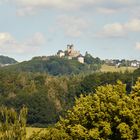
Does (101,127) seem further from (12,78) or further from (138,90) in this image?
(12,78)

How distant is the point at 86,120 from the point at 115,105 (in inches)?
109

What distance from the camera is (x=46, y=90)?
178 m

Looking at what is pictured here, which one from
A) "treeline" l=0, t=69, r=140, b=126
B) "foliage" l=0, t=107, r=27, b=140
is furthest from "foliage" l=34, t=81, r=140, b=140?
"treeline" l=0, t=69, r=140, b=126

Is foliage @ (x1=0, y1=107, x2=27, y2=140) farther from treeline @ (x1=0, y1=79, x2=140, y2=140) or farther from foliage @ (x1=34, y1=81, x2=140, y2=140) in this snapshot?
foliage @ (x1=34, y1=81, x2=140, y2=140)

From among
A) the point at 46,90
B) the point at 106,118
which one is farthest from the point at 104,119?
the point at 46,90

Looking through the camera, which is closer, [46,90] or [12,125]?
[12,125]

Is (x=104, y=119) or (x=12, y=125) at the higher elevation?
(x=12, y=125)

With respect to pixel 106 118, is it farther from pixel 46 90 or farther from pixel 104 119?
pixel 46 90

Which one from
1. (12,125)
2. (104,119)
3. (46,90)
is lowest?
(46,90)

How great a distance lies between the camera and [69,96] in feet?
609

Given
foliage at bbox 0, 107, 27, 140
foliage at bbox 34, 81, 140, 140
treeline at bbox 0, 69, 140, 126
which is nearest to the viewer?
foliage at bbox 0, 107, 27, 140

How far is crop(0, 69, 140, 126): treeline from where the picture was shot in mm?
165875

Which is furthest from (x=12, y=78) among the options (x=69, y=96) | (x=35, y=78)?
(x=69, y=96)

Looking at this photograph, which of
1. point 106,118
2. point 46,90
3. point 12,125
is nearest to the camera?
point 12,125
